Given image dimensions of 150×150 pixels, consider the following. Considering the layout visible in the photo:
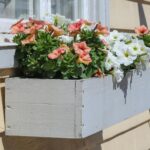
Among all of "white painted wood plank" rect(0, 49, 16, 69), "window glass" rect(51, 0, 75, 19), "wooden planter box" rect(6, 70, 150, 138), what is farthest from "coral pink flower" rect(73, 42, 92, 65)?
"window glass" rect(51, 0, 75, 19)

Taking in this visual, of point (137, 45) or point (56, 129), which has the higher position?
point (137, 45)

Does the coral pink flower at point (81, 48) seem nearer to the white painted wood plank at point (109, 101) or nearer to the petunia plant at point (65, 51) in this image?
the petunia plant at point (65, 51)

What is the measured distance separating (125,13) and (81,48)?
5.45 feet

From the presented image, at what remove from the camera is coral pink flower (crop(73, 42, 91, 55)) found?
273 centimetres

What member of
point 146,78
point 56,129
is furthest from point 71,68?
point 146,78

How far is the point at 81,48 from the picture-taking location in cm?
276

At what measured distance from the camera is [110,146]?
3.94 m

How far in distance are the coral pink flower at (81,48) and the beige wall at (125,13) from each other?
137 centimetres

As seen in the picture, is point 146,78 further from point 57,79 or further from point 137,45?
point 57,79

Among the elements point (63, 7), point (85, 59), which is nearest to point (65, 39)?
point (85, 59)

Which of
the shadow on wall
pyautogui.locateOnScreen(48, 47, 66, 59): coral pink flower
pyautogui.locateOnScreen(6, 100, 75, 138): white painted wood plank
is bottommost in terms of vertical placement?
the shadow on wall

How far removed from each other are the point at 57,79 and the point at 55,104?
0.40 feet

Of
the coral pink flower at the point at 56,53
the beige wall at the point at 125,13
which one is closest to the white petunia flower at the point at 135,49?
the coral pink flower at the point at 56,53

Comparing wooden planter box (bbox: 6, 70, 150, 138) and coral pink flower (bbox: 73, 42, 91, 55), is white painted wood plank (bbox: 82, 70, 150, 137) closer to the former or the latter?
wooden planter box (bbox: 6, 70, 150, 138)
